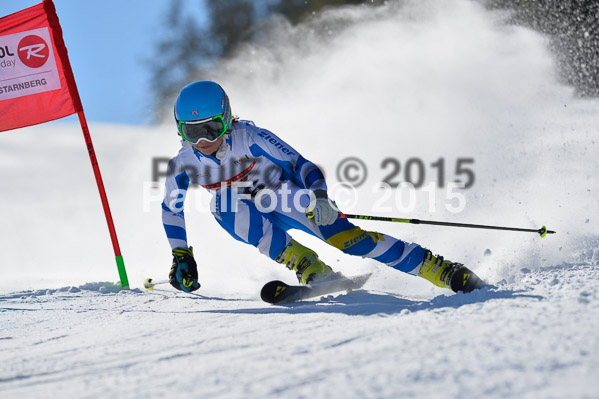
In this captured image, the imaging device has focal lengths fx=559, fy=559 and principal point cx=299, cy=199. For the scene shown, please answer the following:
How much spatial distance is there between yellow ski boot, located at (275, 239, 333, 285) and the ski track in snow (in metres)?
0.62

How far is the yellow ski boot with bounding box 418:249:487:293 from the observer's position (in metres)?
3.02

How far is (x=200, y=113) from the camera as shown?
3393 millimetres

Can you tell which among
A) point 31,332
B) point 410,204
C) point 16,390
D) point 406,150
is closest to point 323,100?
point 406,150

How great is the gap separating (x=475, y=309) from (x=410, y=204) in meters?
5.26

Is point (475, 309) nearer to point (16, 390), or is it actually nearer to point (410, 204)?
point (16, 390)

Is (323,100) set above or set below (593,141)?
above

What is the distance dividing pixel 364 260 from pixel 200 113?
6.58 ft

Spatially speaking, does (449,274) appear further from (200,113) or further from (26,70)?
(26,70)

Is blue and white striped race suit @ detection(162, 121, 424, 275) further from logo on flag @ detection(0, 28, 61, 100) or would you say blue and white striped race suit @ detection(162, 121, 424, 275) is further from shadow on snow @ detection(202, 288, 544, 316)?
logo on flag @ detection(0, 28, 61, 100)

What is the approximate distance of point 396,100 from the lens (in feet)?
39.4

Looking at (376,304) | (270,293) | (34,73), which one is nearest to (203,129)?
(270,293)

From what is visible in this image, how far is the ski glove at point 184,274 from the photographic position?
142 inches

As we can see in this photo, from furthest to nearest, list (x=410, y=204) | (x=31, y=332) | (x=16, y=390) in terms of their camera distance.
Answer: (x=410, y=204) → (x=31, y=332) → (x=16, y=390)

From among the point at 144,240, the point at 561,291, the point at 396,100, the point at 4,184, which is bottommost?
the point at 561,291
